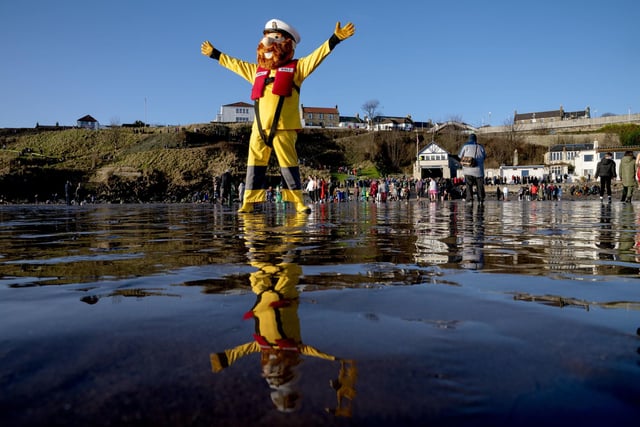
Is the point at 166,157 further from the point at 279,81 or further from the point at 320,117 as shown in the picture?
the point at 279,81

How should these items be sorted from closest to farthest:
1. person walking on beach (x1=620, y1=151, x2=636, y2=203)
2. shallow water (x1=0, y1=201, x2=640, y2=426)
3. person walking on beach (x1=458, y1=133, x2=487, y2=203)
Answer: shallow water (x1=0, y1=201, x2=640, y2=426) < person walking on beach (x1=458, y1=133, x2=487, y2=203) < person walking on beach (x1=620, y1=151, x2=636, y2=203)

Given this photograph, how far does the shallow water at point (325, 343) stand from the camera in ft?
2.90

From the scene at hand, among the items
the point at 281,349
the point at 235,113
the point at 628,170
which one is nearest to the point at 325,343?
the point at 281,349

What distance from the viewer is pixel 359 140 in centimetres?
9662

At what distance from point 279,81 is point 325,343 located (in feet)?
22.6

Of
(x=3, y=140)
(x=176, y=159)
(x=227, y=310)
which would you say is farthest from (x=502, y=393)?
(x=3, y=140)

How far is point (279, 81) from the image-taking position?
772cm

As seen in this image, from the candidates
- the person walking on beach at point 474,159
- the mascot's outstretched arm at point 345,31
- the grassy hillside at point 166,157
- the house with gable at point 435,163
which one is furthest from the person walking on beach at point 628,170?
the house with gable at point 435,163

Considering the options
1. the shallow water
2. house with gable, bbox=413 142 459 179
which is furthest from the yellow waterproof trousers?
house with gable, bbox=413 142 459 179

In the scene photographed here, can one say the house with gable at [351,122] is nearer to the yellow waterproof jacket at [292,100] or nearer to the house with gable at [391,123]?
the house with gable at [391,123]

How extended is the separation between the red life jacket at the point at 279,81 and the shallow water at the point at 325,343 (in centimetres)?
535

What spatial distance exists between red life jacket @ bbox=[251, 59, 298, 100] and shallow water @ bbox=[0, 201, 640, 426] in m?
5.35

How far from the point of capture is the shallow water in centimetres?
88

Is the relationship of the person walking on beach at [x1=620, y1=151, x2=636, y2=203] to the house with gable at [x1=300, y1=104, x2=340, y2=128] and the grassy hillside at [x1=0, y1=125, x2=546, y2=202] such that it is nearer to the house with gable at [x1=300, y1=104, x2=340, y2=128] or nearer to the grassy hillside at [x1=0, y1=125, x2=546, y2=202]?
the grassy hillside at [x1=0, y1=125, x2=546, y2=202]
